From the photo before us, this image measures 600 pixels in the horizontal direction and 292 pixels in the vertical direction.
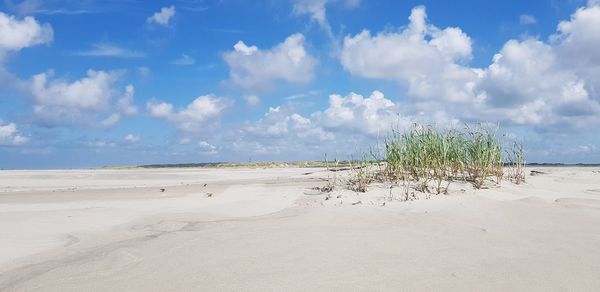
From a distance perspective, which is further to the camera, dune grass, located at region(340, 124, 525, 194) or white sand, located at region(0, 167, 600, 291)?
dune grass, located at region(340, 124, 525, 194)

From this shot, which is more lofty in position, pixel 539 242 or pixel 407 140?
pixel 407 140

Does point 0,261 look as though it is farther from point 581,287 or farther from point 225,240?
point 581,287

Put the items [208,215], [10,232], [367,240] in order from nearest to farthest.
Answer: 1. [367,240]
2. [10,232]
3. [208,215]

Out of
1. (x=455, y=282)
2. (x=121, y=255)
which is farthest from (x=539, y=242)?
(x=121, y=255)

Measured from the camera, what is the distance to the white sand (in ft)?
9.30

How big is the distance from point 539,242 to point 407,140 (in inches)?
207

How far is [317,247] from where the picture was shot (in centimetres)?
364

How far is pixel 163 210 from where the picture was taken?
6.66m

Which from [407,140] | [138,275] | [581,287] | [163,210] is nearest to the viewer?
[581,287]

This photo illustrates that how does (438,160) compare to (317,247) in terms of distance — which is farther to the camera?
(438,160)

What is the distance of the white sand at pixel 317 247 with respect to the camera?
2.83 m

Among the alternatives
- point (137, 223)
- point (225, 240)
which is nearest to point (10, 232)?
point (137, 223)

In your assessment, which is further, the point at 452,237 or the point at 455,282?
the point at 452,237

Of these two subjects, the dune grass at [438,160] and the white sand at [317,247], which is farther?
the dune grass at [438,160]
